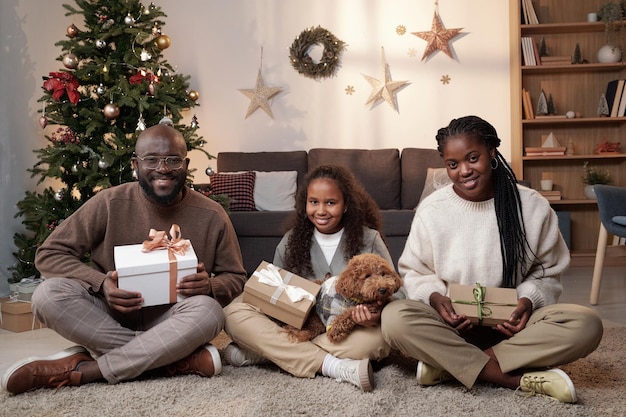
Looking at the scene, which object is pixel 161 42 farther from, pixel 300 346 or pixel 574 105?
pixel 574 105

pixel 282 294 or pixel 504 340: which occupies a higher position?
pixel 282 294

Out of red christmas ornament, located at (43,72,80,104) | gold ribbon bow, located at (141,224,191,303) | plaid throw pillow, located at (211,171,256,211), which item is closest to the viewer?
gold ribbon bow, located at (141,224,191,303)

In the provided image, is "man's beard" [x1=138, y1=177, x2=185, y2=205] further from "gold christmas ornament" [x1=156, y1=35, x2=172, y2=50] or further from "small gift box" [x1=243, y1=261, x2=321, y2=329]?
"gold christmas ornament" [x1=156, y1=35, x2=172, y2=50]

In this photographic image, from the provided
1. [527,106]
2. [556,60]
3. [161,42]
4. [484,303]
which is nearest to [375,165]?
[527,106]

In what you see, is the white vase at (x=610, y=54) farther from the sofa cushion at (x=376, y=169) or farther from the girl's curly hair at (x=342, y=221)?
the girl's curly hair at (x=342, y=221)

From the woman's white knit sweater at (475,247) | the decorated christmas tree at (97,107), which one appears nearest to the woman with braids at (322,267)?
the woman's white knit sweater at (475,247)

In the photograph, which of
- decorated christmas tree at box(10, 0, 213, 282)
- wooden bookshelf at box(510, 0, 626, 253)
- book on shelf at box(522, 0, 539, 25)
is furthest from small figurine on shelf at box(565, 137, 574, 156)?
decorated christmas tree at box(10, 0, 213, 282)

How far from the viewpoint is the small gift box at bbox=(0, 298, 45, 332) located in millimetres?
3246

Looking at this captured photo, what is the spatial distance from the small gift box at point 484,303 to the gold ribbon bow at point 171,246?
0.88m

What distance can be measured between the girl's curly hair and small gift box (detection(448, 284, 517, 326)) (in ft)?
1.54

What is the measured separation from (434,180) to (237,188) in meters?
1.40

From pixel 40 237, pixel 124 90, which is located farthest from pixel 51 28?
pixel 40 237

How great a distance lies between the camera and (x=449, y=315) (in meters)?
2.00

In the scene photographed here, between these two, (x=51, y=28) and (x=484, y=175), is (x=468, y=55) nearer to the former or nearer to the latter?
(x=51, y=28)
